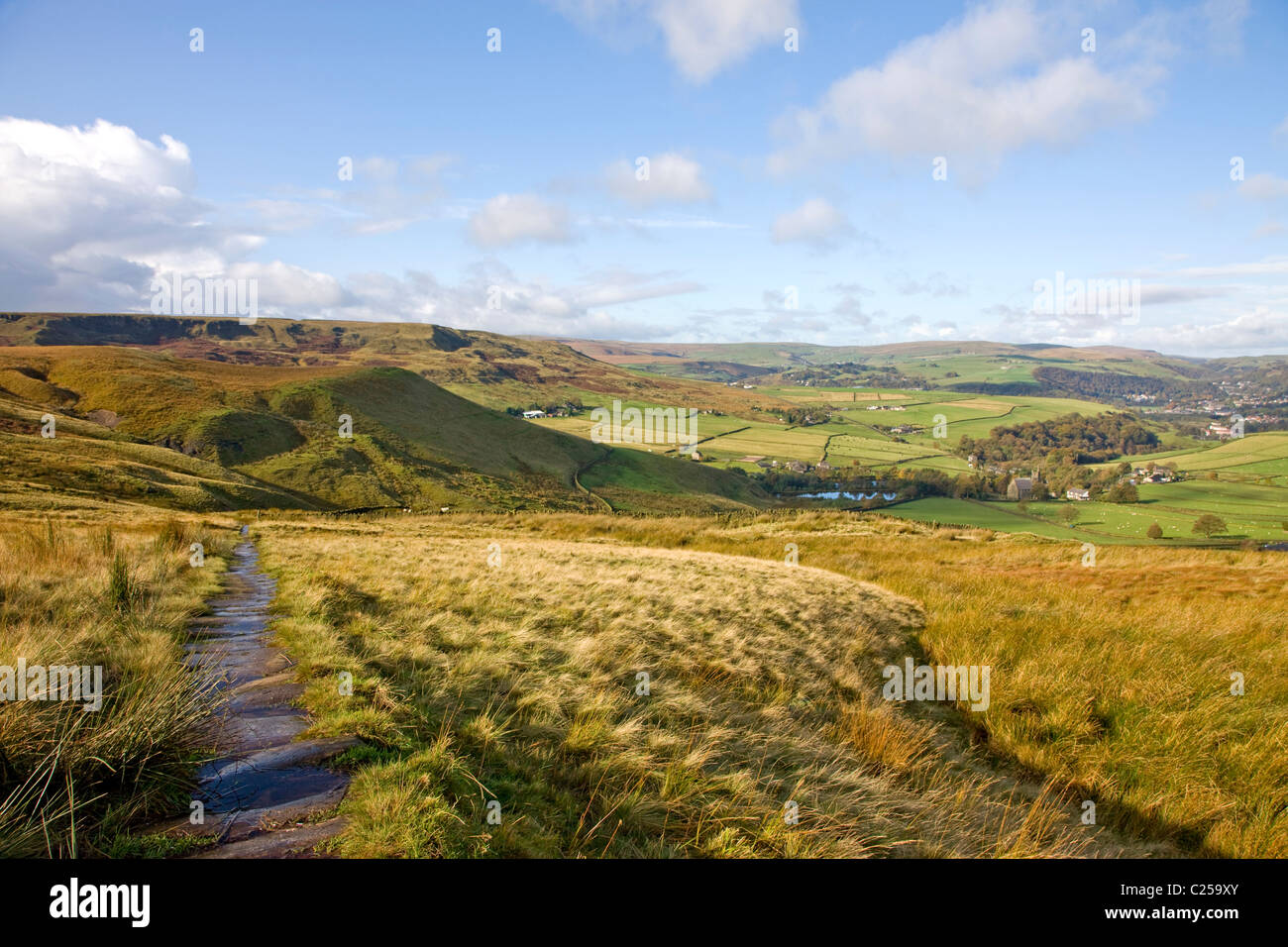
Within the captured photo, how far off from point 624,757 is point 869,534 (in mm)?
30828

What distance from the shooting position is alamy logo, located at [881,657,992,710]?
8.74 metres

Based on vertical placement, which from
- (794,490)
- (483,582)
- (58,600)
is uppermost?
(58,600)

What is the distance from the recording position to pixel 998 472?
400 feet

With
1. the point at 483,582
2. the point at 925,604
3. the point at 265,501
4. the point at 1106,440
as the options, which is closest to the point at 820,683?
the point at 483,582

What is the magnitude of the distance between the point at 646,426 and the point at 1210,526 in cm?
12892

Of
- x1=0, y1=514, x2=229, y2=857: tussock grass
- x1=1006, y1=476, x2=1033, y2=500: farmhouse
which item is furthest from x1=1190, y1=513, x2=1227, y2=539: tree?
x1=0, y1=514, x2=229, y2=857: tussock grass

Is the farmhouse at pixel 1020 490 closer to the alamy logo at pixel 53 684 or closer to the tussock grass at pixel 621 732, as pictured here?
the tussock grass at pixel 621 732

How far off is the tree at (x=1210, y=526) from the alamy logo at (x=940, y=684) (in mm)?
71618

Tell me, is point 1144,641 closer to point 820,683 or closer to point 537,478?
point 820,683

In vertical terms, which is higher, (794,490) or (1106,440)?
(1106,440)

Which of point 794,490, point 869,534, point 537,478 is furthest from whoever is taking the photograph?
point 794,490

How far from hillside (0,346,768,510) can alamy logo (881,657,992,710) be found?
4683 cm
